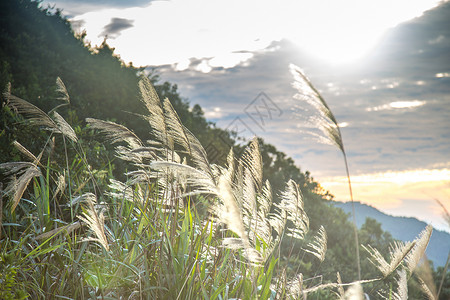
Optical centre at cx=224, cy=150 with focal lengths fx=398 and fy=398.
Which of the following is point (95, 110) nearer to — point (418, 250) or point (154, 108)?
point (154, 108)

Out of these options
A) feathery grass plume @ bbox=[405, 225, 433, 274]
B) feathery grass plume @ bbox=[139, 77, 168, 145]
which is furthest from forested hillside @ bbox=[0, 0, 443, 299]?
feathery grass plume @ bbox=[405, 225, 433, 274]

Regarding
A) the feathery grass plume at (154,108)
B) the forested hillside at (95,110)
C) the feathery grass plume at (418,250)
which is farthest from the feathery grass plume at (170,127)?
the forested hillside at (95,110)

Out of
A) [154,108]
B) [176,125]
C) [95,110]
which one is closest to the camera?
[176,125]

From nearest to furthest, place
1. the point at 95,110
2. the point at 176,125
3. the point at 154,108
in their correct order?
the point at 176,125 < the point at 154,108 < the point at 95,110

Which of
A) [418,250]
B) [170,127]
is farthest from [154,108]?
[418,250]

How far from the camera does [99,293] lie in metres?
3.03

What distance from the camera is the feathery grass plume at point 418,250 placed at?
8.84ft

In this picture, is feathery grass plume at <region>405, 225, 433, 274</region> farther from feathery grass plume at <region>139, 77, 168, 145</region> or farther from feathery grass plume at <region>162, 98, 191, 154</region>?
feathery grass plume at <region>139, 77, 168, 145</region>

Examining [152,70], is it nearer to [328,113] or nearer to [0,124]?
[0,124]

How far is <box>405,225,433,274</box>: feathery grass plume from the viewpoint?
2695mm

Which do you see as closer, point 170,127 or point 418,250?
point 418,250

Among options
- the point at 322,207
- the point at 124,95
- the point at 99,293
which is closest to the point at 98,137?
the point at 124,95

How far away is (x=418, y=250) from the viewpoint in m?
2.71

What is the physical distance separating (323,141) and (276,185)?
26.7ft
